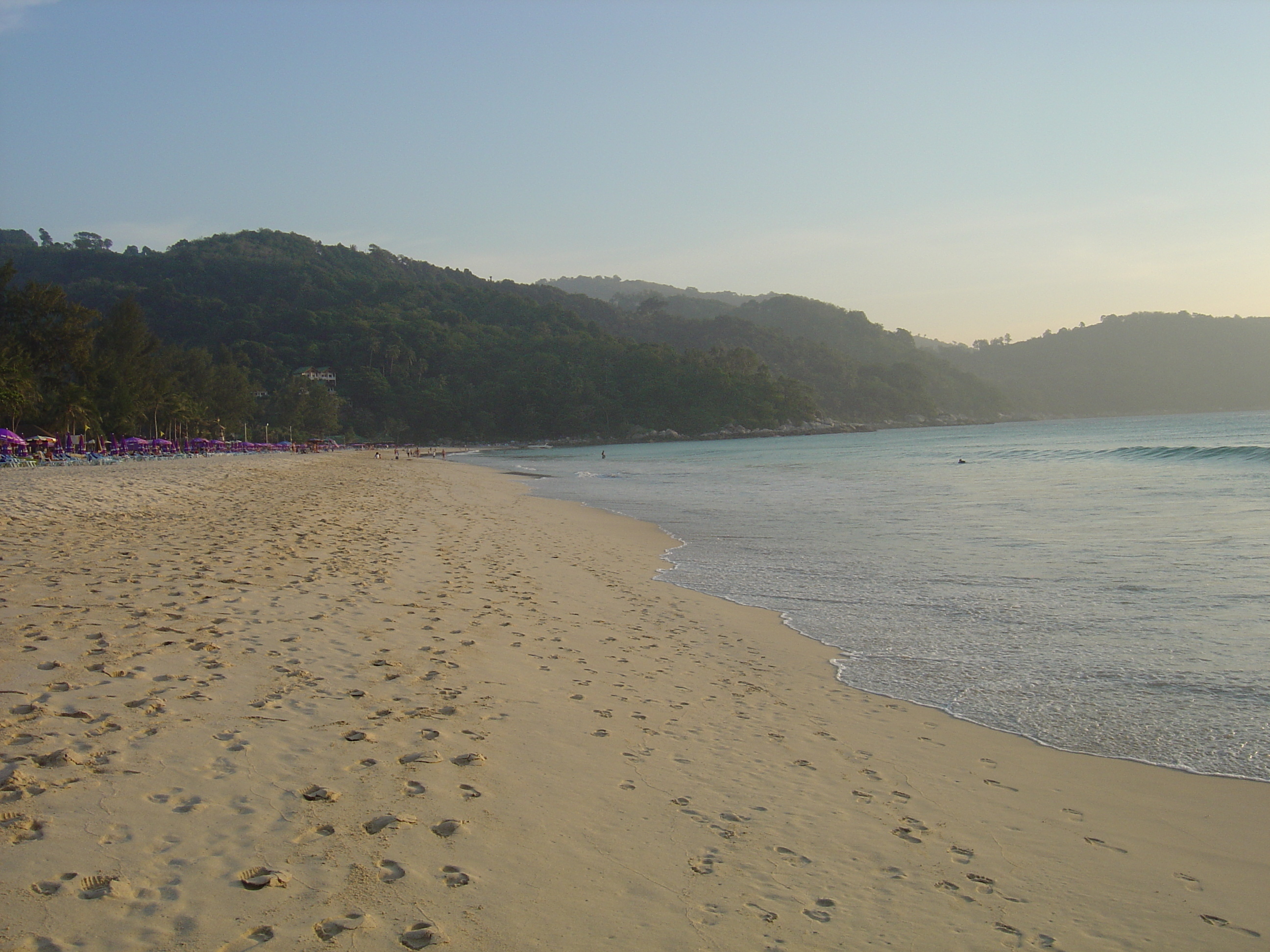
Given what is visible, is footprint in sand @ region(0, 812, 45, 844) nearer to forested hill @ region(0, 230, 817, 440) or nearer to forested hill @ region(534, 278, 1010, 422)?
forested hill @ region(0, 230, 817, 440)

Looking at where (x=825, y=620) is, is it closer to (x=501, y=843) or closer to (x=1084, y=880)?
(x=1084, y=880)

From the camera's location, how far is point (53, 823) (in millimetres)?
2627

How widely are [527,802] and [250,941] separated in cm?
121

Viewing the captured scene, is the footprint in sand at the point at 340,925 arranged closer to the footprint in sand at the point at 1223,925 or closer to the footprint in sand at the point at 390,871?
the footprint in sand at the point at 390,871

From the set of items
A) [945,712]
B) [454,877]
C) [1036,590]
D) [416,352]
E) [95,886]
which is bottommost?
[945,712]

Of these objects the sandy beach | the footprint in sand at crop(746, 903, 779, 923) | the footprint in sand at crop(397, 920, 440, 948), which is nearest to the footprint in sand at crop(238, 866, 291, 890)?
the sandy beach

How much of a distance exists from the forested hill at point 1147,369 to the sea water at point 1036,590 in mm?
134307

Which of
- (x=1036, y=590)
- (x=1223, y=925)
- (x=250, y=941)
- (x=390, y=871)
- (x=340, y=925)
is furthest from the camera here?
(x=1036, y=590)

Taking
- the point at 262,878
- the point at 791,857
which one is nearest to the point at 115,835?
the point at 262,878

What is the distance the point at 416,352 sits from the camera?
11106 cm

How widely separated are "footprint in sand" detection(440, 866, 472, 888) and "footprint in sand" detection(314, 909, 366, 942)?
11.8 inches

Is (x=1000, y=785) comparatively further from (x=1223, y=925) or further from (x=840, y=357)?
A: (x=840, y=357)

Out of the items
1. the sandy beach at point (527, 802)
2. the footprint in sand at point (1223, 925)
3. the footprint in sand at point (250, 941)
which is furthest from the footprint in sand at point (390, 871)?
the footprint in sand at point (1223, 925)

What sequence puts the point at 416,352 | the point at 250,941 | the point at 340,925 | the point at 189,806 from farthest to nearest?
1. the point at 416,352
2. the point at 189,806
3. the point at 340,925
4. the point at 250,941
